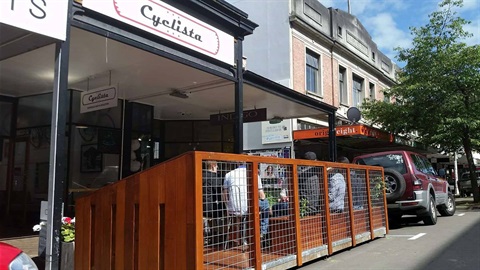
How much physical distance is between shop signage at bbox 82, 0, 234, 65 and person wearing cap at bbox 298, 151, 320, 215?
310 centimetres

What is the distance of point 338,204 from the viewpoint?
25.6 feet

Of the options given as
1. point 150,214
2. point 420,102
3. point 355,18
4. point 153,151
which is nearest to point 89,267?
point 150,214

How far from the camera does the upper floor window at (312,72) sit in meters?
19.9

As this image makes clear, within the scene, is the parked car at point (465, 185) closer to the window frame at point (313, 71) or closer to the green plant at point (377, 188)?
the window frame at point (313, 71)

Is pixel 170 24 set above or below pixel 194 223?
above

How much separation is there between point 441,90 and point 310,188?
546 inches

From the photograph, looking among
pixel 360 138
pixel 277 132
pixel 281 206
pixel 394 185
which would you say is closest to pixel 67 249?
pixel 281 206

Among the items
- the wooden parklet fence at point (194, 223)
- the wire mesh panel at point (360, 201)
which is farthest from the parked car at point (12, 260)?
the wire mesh panel at point (360, 201)

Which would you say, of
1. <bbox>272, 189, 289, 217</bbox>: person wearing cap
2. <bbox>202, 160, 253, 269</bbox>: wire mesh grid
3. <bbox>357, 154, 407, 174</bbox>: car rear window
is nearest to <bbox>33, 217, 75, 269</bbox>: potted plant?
<bbox>202, 160, 253, 269</bbox>: wire mesh grid

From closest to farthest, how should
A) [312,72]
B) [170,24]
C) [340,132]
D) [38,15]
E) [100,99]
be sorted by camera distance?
[38,15], [170,24], [100,99], [340,132], [312,72]

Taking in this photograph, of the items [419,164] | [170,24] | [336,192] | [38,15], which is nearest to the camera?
[38,15]

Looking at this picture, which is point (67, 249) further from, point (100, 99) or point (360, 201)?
point (360, 201)

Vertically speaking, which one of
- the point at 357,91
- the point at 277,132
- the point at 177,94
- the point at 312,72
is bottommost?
the point at 277,132

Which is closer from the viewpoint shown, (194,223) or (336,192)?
(194,223)
